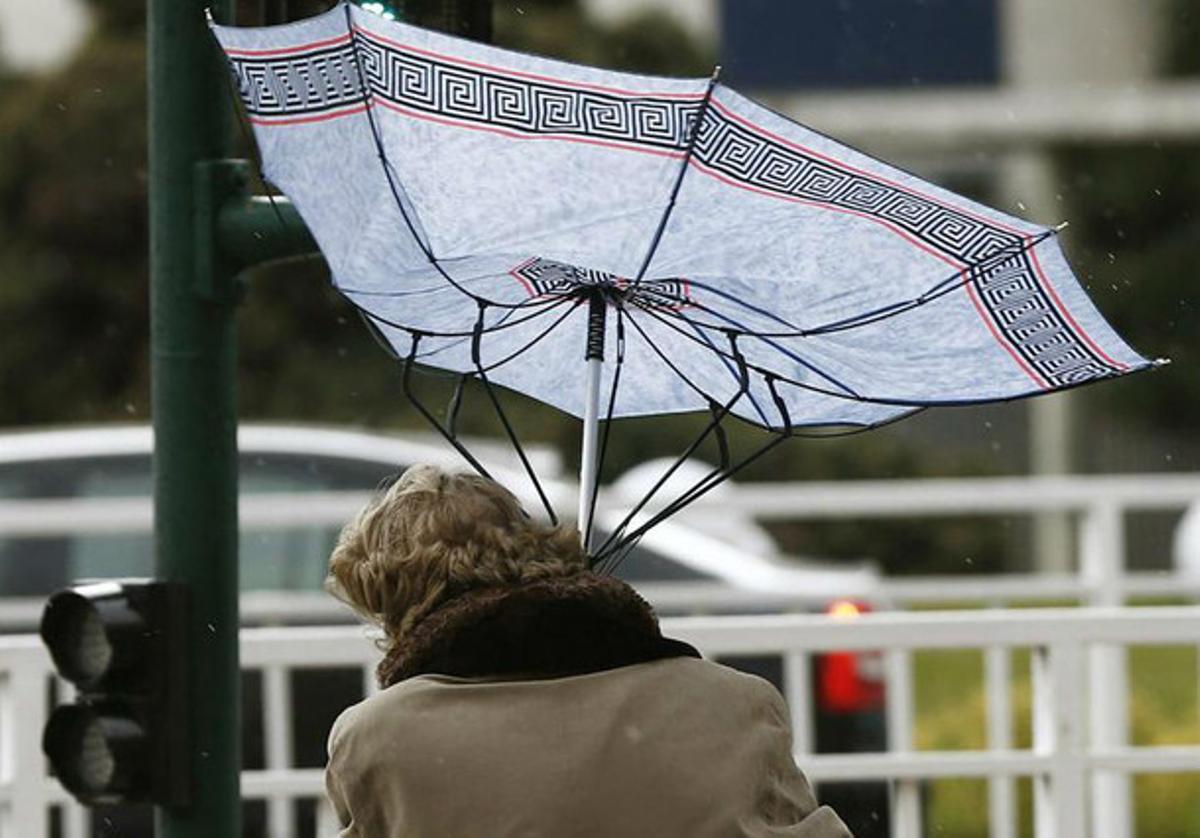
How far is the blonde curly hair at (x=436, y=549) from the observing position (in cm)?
340

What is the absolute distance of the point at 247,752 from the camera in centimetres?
719

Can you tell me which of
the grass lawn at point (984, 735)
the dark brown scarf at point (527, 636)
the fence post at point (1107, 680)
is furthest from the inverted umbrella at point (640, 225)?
the grass lawn at point (984, 735)

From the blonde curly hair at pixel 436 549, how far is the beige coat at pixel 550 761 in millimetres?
136

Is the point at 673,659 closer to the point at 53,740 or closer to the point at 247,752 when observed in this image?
the point at 53,740

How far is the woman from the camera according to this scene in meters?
3.23

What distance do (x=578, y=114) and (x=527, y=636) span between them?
711 millimetres

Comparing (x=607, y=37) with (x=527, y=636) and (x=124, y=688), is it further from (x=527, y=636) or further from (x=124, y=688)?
(x=527, y=636)

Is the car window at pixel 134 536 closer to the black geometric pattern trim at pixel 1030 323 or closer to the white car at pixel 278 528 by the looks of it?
the white car at pixel 278 528

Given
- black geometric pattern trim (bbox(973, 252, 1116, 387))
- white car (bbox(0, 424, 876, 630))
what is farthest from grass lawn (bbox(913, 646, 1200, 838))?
black geometric pattern trim (bbox(973, 252, 1116, 387))

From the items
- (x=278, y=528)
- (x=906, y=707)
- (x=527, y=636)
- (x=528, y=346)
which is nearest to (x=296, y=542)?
(x=278, y=528)

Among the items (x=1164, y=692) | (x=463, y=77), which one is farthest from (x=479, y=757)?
(x=1164, y=692)

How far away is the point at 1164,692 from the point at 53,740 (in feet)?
34.8

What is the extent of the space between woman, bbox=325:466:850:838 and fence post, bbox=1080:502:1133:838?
2.72 metres

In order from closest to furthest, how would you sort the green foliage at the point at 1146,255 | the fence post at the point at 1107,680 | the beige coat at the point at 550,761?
1. the beige coat at the point at 550,761
2. the fence post at the point at 1107,680
3. the green foliage at the point at 1146,255
